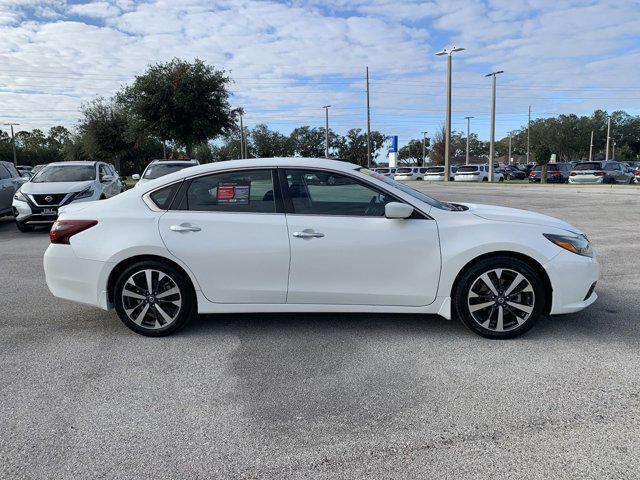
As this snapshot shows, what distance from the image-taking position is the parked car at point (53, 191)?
11.6 m

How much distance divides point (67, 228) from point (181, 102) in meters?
24.8

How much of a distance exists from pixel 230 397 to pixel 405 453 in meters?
1.29

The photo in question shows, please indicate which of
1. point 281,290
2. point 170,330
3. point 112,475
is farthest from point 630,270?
point 112,475

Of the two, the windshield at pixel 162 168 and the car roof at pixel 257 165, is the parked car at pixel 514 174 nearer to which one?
the windshield at pixel 162 168

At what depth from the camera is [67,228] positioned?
4633mm

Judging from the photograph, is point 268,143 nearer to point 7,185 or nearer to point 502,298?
point 7,185

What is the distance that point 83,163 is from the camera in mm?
13609

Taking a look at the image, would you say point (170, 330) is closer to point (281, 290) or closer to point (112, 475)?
point (281, 290)

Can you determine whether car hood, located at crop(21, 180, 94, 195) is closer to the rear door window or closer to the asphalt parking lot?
the asphalt parking lot

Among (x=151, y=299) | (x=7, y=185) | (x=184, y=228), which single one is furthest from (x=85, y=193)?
(x=184, y=228)

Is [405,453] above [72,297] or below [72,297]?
below

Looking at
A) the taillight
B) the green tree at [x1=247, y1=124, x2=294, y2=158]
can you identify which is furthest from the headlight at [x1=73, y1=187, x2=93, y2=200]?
the green tree at [x1=247, y1=124, x2=294, y2=158]

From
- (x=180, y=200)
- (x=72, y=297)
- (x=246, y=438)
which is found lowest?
(x=246, y=438)

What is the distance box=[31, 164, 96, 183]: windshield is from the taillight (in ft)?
29.6
